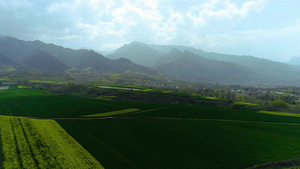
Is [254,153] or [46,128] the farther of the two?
[46,128]

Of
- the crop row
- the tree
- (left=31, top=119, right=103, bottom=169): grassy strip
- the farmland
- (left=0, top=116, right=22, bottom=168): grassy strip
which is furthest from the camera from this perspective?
the tree

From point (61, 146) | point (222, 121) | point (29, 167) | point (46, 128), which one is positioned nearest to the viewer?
point (29, 167)

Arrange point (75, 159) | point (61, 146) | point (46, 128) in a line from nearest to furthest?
point (75, 159), point (61, 146), point (46, 128)

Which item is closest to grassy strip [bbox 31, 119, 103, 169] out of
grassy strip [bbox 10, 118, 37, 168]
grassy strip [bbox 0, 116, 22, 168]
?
grassy strip [bbox 10, 118, 37, 168]

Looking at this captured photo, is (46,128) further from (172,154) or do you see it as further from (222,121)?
(222,121)

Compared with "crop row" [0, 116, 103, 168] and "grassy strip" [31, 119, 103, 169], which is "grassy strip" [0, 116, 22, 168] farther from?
"grassy strip" [31, 119, 103, 169]

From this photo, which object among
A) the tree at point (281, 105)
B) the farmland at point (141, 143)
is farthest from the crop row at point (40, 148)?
the tree at point (281, 105)

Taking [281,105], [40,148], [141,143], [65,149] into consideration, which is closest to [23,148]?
[40,148]

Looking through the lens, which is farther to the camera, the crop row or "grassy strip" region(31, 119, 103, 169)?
"grassy strip" region(31, 119, 103, 169)

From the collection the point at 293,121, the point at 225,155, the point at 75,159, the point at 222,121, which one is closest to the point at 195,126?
the point at 222,121
